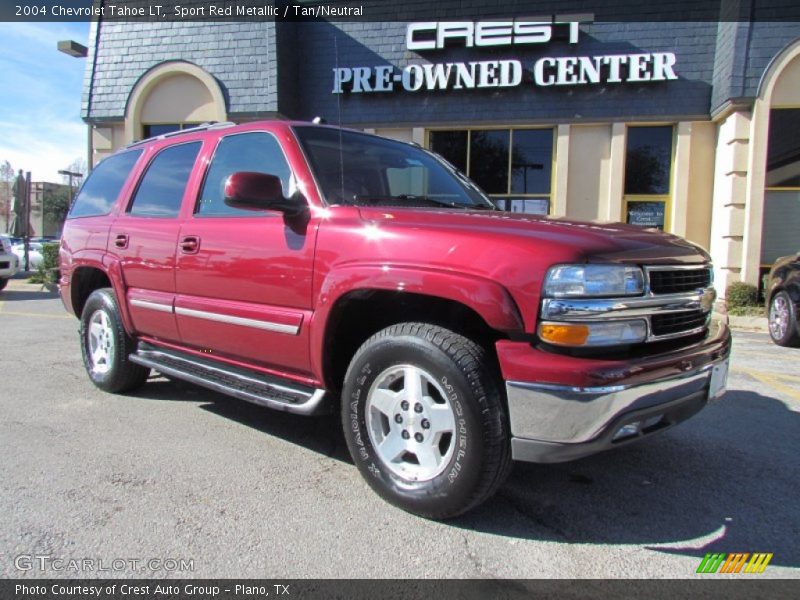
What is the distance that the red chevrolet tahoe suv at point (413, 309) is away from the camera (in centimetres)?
237

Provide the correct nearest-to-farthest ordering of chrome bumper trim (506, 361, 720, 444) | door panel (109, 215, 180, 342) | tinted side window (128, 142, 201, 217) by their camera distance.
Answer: chrome bumper trim (506, 361, 720, 444), door panel (109, 215, 180, 342), tinted side window (128, 142, 201, 217)

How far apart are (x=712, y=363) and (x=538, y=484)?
107 cm

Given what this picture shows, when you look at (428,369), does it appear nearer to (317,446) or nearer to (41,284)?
(317,446)

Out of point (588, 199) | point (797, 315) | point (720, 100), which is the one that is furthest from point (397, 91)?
point (797, 315)

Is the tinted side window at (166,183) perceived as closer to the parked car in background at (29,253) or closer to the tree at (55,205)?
the parked car in background at (29,253)

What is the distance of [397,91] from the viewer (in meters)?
13.2

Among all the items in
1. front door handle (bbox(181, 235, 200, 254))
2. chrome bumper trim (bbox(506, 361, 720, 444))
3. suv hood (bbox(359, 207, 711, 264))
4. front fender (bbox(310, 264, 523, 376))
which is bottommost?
chrome bumper trim (bbox(506, 361, 720, 444))

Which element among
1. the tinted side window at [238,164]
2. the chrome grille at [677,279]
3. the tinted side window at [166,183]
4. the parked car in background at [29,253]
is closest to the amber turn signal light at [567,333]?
the chrome grille at [677,279]

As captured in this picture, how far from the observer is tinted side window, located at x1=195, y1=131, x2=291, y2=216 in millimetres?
3479

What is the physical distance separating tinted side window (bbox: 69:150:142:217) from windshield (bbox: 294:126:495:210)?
2.00 metres

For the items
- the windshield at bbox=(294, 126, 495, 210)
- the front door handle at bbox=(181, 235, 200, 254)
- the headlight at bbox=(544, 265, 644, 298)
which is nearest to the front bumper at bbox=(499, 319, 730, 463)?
the headlight at bbox=(544, 265, 644, 298)

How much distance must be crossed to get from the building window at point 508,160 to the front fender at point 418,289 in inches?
414

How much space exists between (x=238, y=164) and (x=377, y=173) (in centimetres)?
89

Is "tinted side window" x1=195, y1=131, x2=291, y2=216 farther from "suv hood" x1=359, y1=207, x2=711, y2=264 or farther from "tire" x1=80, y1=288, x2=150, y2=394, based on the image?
"tire" x1=80, y1=288, x2=150, y2=394
